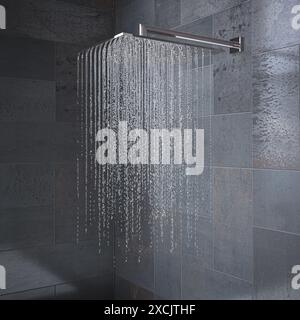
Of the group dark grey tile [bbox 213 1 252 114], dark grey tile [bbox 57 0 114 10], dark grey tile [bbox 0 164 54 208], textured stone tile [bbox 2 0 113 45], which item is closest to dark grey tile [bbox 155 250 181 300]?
dark grey tile [bbox 0 164 54 208]

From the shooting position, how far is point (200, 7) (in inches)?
85.0

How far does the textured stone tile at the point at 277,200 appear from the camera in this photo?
170cm

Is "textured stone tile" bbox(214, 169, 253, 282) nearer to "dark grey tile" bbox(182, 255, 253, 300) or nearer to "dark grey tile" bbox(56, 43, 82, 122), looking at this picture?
"dark grey tile" bbox(182, 255, 253, 300)

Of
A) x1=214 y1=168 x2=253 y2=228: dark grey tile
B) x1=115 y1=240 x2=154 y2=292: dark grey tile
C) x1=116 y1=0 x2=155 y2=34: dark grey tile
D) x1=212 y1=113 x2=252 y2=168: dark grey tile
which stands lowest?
x1=115 y1=240 x2=154 y2=292: dark grey tile

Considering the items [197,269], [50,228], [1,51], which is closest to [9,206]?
[50,228]

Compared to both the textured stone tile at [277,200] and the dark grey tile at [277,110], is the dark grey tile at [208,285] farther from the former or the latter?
the dark grey tile at [277,110]

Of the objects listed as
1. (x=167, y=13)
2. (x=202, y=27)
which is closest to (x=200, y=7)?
(x=202, y=27)

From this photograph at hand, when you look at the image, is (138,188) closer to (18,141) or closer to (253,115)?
(18,141)

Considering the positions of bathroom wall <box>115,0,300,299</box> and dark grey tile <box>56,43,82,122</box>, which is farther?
dark grey tile <box>56,43,82,122</box>

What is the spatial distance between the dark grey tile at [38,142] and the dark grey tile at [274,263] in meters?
1.24

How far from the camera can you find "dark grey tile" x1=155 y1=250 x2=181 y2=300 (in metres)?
2.33

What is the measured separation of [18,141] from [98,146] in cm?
45
